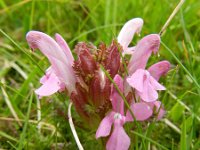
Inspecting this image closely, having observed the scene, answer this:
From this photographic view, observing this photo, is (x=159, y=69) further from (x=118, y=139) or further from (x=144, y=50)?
(x=118, y=139)

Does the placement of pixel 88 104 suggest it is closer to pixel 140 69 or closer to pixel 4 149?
pixel 140 69

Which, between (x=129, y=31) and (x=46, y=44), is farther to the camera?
(x=129, y=31)

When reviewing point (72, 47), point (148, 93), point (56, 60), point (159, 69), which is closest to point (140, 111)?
point (148, 93)

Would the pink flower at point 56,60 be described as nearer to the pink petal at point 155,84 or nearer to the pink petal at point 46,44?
the pink petal at point 46,44

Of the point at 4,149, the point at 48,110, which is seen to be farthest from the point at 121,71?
the point at 4,149

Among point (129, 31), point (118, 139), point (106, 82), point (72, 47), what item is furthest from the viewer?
point (72, 47)

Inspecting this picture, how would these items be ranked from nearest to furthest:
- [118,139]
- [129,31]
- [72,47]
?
[118,139] < [129,31] < [72,47]

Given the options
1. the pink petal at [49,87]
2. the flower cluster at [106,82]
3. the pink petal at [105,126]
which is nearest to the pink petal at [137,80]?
the flower cluster at [106,82]
